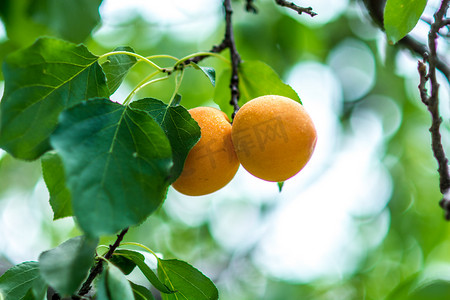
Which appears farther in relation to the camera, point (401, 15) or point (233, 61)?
point (233, 61)

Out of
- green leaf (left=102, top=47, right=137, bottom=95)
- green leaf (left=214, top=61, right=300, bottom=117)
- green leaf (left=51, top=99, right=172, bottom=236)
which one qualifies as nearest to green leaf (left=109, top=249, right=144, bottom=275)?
green leaf (left=51, top=99, right=172, bottom=236)

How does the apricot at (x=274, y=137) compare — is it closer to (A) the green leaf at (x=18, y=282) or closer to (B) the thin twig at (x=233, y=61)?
(B) the thin twig at (x=233, y=61)

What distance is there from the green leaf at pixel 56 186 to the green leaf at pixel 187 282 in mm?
252

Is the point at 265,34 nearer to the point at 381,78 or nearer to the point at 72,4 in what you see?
the point at 381,78

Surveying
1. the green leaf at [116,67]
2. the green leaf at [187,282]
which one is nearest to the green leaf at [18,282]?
the green leaf at [187,282]

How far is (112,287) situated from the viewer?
2.44ft

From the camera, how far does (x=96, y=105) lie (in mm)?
812

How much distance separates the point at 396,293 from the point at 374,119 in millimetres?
1759

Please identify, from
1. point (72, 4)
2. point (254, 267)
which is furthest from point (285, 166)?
point (254, 267)

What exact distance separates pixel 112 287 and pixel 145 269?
18 cm

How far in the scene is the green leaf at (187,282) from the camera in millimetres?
998

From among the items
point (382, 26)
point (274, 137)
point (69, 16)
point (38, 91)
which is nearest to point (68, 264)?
point (38, 91)

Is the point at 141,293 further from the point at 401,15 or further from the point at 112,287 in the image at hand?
the point at 401,15

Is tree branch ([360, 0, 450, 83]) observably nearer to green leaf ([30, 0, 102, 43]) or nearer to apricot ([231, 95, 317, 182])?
apricot ([231, 95, 317, 182])
